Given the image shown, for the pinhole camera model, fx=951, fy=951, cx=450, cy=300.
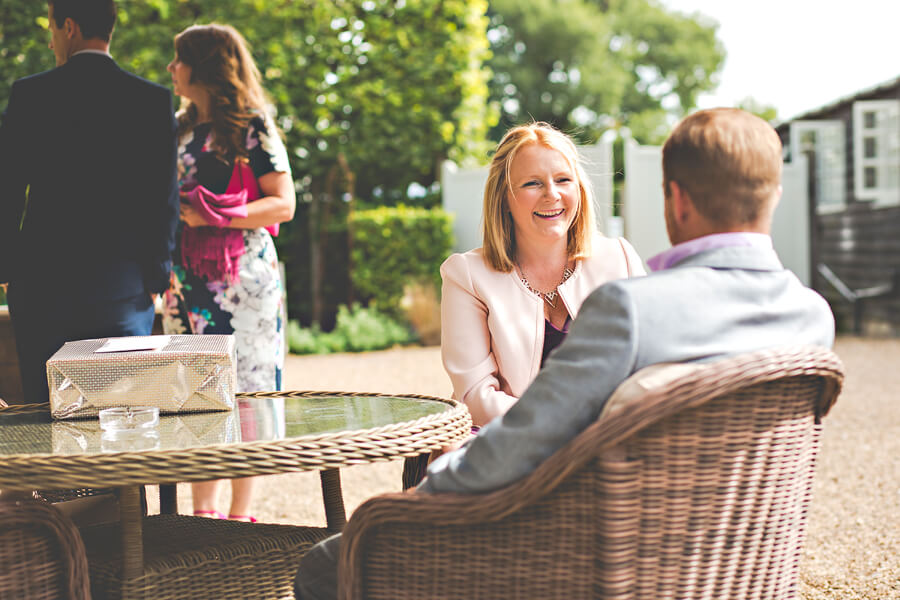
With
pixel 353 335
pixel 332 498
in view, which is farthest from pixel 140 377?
pixel 353 335

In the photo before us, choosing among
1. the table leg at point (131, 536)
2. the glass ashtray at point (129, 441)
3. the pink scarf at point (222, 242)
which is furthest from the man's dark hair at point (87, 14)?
the table leg at point (131, 536)

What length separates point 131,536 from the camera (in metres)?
1.87

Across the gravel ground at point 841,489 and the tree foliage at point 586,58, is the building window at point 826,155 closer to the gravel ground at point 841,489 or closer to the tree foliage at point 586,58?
the gravel ground at point 841,489

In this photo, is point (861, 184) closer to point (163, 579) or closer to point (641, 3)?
point (163, 579)

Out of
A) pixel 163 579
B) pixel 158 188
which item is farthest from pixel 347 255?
pixel 163 579

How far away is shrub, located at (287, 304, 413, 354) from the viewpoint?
33.2ft

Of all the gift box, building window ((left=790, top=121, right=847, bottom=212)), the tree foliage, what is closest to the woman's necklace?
Answer: the gift box

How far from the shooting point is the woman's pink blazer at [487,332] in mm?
2408

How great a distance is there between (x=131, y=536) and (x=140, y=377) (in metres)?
0.36

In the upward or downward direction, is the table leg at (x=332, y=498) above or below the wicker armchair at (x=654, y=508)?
below

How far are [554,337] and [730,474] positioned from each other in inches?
45.9

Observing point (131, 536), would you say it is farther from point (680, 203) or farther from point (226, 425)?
point (680, 203)

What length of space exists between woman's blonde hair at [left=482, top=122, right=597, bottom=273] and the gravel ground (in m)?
1.34

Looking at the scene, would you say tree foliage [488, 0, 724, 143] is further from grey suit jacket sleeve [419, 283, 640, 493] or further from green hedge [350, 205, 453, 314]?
grey suit jacket sleeve [419, 283, 640, 493]
